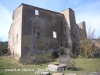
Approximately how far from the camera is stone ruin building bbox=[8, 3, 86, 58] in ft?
68.4

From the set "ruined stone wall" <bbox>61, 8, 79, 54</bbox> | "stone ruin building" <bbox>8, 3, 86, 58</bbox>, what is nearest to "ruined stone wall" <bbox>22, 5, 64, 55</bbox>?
"stone ruin building" <bbox>8, 3, 86, 58</bbox>

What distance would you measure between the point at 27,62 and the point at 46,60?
2.74 meters

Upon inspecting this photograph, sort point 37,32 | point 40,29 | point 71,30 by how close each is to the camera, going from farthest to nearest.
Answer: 1. point 71,30
2. point 40,29
3. point 37,32

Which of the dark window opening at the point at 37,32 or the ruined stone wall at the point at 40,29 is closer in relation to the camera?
the ruined stone wall at the point at 40,29

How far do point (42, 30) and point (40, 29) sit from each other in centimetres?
39

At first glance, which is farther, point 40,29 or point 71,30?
point 71,30

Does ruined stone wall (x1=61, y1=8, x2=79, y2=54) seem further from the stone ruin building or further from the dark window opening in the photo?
the dark window opening

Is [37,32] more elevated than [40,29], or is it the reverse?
[40,29]

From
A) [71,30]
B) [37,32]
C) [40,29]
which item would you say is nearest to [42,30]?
[40,29]

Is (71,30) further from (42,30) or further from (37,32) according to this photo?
(37,32)

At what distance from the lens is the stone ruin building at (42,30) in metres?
20.8

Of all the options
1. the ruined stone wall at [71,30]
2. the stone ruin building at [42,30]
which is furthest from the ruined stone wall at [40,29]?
the ruined stone wall at [71,30]

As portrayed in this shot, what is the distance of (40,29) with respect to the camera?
22453mm

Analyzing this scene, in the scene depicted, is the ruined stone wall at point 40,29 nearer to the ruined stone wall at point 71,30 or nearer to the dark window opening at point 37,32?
the dark window opening at point 37,32
